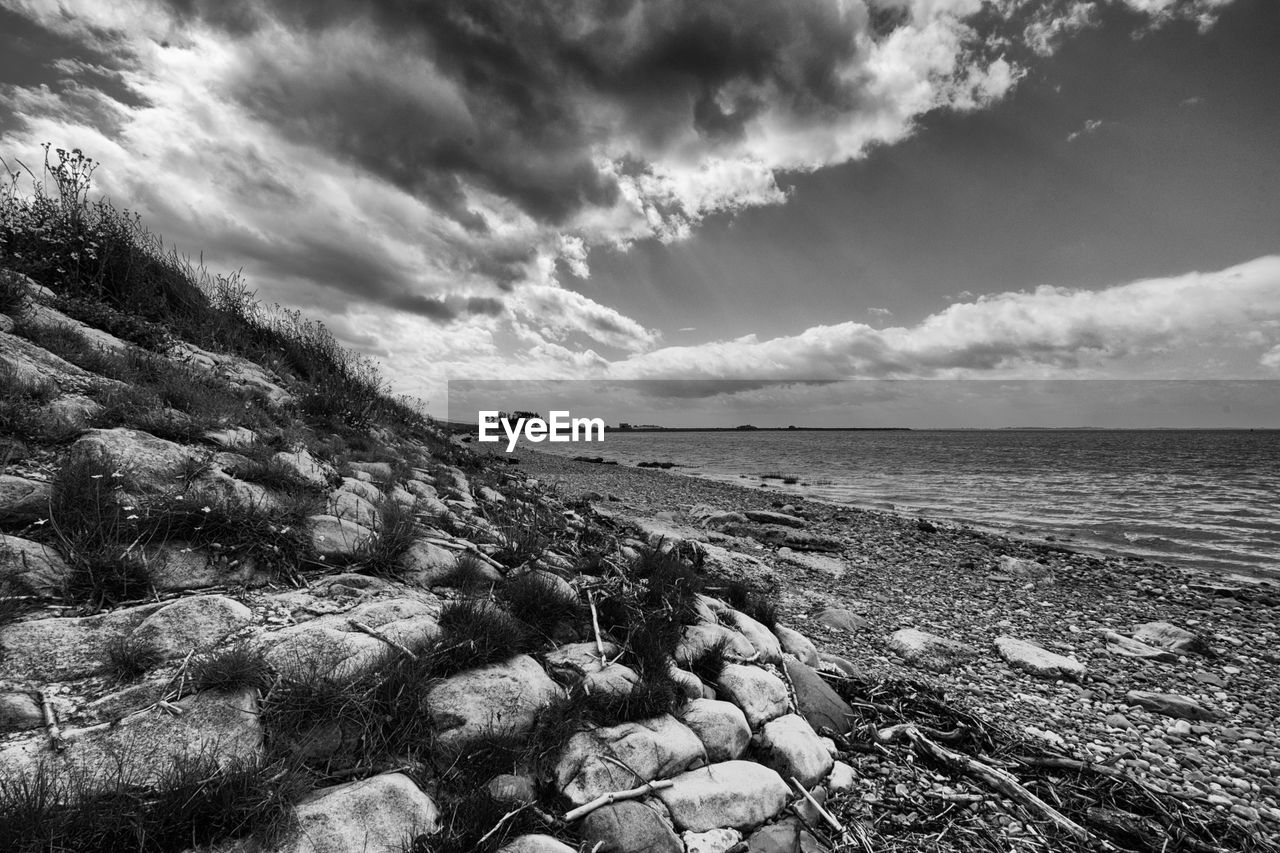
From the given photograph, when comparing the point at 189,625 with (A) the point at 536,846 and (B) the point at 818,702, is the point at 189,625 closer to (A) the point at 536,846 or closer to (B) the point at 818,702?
(A) the point at 536,846

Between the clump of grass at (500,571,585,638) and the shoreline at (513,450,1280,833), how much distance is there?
313cm

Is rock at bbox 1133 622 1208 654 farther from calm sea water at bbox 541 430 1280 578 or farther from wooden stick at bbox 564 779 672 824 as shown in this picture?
wooden stick at bbox 564 779 672 824

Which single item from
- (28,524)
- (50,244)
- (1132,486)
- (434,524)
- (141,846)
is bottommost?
(1132,486)

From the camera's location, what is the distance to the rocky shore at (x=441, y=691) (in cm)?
296

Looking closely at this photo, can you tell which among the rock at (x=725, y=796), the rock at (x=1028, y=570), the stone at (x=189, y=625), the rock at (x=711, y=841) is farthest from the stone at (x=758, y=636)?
the rock at (x=1028, y=570)

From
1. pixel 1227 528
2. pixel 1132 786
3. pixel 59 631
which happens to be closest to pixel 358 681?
pixel 59 631

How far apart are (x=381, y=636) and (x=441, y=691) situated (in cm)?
67

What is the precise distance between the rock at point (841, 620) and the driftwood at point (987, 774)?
158 inches

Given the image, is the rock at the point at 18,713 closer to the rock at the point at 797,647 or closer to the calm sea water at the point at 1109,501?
the rock at the point at 797,647

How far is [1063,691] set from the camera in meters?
7.38

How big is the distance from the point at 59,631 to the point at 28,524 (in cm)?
133

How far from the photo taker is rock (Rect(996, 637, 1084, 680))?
7852 millimetres

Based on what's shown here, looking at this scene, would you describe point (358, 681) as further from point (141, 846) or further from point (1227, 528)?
point (1227, 528)

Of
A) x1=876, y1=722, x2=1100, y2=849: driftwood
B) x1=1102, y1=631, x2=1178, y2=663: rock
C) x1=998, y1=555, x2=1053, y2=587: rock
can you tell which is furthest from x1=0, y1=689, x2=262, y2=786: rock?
x1=998, y1=555, x2=1053, y2=587: rock
